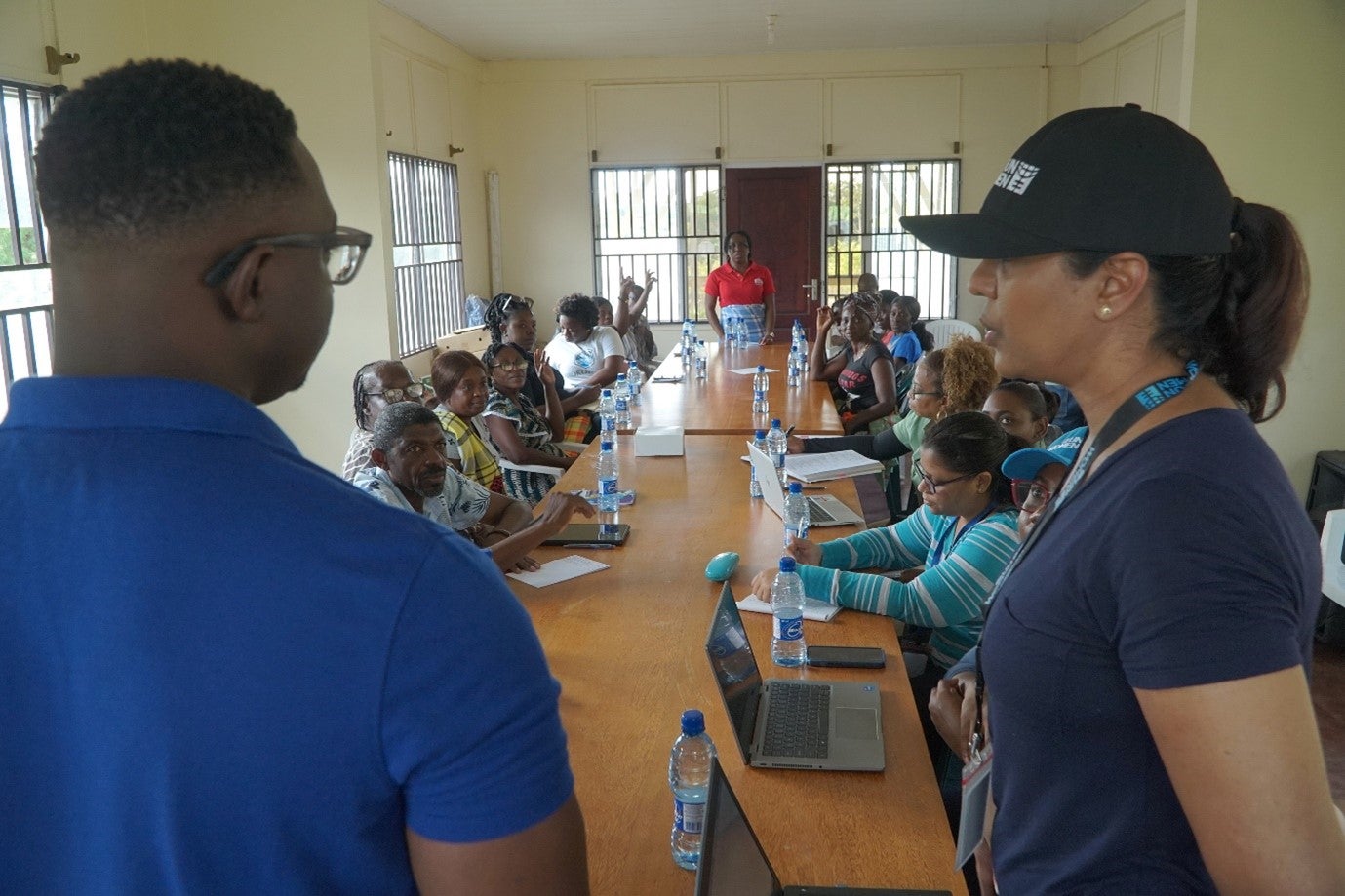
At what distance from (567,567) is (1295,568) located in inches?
77.2

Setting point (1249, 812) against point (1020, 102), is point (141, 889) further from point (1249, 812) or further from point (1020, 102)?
point (1020, 102)

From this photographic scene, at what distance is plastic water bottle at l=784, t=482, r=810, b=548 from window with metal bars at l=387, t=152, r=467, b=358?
5.42m

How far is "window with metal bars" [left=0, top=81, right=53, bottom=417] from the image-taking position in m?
4.55

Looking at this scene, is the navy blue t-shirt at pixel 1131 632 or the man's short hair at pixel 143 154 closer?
the man's short hair at pixel 143 154

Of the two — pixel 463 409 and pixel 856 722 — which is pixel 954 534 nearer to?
pixel 856 722

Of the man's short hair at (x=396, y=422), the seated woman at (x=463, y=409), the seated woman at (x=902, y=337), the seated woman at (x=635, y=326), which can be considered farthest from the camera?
the seated woman at (x=635, y=326)

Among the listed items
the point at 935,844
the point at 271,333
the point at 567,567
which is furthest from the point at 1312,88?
the point at 271,333

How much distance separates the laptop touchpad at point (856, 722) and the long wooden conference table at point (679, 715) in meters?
0.03

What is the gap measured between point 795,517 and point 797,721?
108 centimetres

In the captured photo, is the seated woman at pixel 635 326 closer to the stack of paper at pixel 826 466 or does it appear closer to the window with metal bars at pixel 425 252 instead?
the window with metal bars at pixel 425 252

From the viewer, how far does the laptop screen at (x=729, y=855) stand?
1.10m

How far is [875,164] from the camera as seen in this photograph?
9.97m

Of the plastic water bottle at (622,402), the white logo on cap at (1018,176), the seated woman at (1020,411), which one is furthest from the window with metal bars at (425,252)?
the white logo on cap at (1018,176)

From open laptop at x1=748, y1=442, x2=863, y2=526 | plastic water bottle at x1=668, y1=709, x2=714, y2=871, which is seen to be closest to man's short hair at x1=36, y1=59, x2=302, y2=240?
plastic water bottle at x1=668, y1=709, x2=714, y2=871
